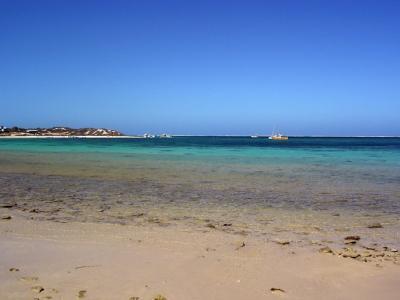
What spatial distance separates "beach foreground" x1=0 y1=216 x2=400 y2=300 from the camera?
4961 millimetres

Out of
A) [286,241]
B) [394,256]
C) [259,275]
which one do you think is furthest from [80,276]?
[394,256]

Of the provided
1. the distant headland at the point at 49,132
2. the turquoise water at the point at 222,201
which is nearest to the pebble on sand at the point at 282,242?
the turquoise water at the point at 222,201

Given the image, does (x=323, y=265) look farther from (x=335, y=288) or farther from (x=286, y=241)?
(x=286, y=241)

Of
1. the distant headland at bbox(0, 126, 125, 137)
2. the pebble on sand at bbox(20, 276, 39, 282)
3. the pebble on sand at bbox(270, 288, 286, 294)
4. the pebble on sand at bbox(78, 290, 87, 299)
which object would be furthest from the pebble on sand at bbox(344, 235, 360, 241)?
the distant headland at bbox(0, 126, 125, 137)

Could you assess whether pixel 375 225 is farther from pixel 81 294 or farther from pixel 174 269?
pixel 81 294

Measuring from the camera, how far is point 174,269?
5.76 meters

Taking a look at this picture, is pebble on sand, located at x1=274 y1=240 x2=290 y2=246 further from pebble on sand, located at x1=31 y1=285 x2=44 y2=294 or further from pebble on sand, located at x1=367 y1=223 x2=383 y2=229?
pebble on sand, located at x1=31 y1=285 x2=44 y2=294

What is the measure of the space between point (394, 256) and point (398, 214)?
14.6 ft

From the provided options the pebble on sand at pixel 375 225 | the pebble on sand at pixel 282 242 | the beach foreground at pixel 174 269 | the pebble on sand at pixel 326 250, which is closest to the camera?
the beach foreground at pixel 174 269

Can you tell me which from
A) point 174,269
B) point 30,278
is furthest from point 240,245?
point 30,278

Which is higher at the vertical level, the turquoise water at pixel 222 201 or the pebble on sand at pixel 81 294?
the pebble on sand at pixel 81 294

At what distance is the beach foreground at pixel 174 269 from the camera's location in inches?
195

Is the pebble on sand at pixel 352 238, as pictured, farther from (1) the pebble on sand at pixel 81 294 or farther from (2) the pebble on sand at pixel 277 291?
(1) the pebble on sand at pixel 81 294

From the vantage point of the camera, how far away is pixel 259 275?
221 inches
